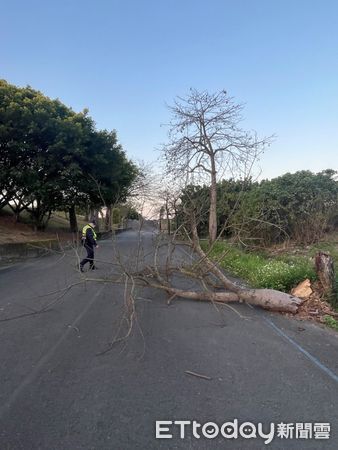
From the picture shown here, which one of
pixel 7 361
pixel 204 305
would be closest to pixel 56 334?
pixel 7 361

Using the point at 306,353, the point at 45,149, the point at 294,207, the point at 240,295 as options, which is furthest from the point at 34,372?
the point at 45,149

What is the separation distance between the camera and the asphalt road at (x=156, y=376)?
3.05 m

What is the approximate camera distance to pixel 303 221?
15297 millimetres

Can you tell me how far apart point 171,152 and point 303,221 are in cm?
724

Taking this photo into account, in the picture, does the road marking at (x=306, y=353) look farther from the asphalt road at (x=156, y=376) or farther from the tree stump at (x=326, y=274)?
the tree stump at (x=326, y=274)

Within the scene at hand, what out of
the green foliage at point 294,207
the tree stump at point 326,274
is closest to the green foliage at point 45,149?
the green foliage at point 294,207

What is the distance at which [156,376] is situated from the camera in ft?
13.5

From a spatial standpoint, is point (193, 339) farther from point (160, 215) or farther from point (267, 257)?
point (267, 257)

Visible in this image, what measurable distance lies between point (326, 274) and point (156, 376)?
502 cm

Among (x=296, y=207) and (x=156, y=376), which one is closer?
(x=156, y=376)

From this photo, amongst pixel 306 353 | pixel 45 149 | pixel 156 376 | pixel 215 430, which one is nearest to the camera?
pixel 215 430

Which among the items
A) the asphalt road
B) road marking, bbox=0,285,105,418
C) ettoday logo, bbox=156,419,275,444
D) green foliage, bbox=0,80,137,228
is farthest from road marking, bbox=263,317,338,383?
green foliage, bbox=0,80,137,228

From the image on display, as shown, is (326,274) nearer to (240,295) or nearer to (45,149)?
(240,295)

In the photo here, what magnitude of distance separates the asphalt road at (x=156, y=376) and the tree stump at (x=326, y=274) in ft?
5.14
